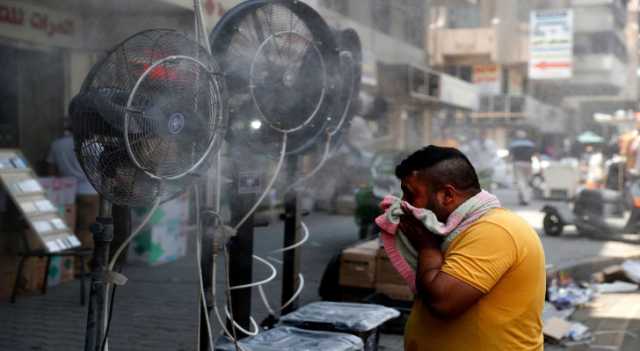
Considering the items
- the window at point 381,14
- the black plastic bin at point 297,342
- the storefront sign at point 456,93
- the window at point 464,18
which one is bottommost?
the black plastic bin at point 297,342

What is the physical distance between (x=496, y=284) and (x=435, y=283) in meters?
0.19

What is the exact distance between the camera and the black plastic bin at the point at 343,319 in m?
3.71

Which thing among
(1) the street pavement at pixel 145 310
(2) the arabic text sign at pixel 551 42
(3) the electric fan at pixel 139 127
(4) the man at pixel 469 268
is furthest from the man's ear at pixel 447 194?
(2) the arabic text sign at pixel 551 42

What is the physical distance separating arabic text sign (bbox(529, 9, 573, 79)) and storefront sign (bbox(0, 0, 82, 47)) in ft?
51.2

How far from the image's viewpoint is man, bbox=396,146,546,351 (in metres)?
2.13

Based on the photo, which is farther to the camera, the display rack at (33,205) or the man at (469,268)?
the display rack at (33,205)

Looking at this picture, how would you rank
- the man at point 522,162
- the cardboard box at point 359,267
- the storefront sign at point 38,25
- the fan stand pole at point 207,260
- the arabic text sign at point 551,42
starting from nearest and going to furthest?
the fan stand pole at point 207,260
the cardboard box at point 359,267
the storefront sign at point 38,25
the man at point 522,162
the arabic text sign at point 551,42

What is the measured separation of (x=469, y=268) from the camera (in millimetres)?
2123

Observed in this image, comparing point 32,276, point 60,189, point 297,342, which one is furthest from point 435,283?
point 60,189

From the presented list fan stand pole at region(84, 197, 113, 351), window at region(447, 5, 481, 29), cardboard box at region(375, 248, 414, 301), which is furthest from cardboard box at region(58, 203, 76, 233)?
window at region(447, 5, 481, 29)

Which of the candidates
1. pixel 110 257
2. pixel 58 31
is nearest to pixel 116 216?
pixel 110 257

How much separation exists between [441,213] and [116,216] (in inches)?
53.4

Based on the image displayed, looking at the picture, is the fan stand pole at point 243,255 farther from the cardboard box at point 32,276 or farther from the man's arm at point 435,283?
the cardboard box at point 32,276

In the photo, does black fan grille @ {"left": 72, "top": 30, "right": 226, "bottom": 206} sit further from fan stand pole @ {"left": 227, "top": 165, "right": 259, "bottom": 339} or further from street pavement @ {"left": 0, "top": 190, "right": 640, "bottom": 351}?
street pavement @ {"left": 0, "top": 190, "right": 640, "bottom": 351}
